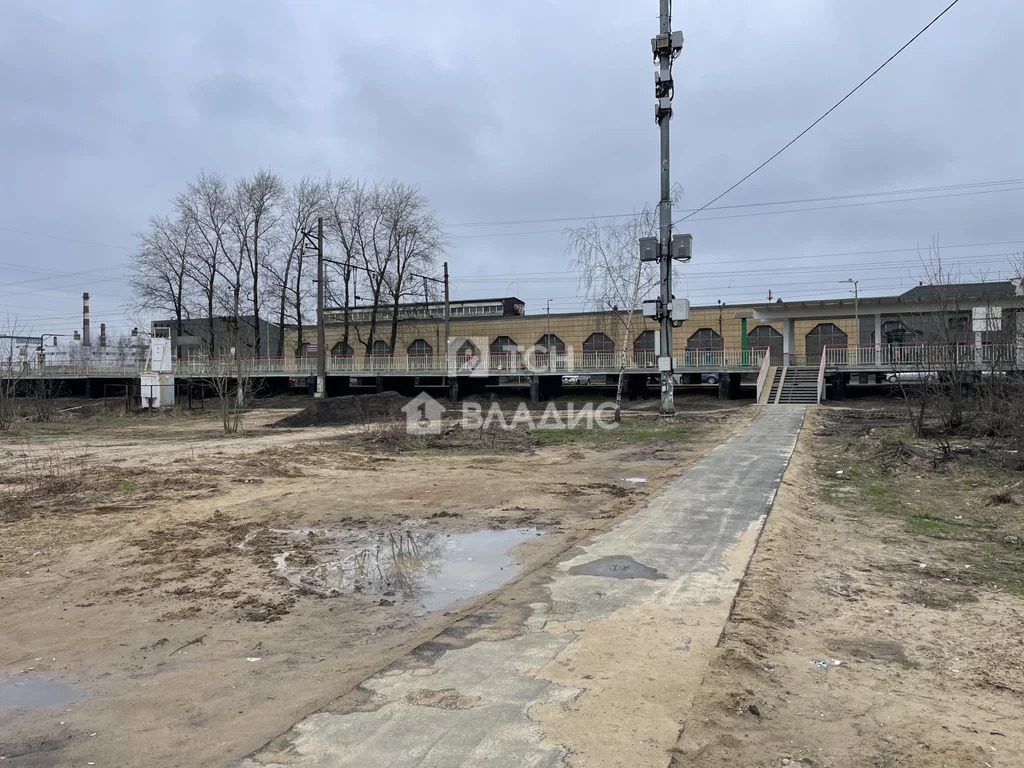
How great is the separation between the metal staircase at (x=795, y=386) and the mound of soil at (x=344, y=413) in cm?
1823

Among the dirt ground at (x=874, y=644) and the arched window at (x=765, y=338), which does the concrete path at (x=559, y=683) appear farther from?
the arched window at (x=765, y=338)

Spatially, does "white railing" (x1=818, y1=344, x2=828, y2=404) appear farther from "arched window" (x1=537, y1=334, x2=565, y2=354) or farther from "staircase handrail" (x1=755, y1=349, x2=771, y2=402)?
"arched window" (x1=537, y1=334, x2=565, y2=354)

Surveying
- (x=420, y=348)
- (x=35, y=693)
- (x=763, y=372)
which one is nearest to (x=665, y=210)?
(x=763, y=372)

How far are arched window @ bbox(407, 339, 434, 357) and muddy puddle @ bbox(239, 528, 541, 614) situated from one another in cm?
5326

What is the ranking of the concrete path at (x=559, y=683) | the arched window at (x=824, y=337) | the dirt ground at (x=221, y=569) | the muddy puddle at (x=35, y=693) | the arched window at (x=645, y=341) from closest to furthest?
1. the concrete path at (x=559, y=683)
2. the dirt ground at (x=221, y=569)
3. the muddy puddle at (x=35, y=693)
4. the arched window at (x=824, y=337)
5. the arched window at (x=645, y=341)

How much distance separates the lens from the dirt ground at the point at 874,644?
3543 millimetres

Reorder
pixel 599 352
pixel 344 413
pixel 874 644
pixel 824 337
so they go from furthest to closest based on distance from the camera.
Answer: pixel 824 337, pixel 599 352, pixel 344 413, pixel 874 644

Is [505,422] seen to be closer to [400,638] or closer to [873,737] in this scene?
[400,638]

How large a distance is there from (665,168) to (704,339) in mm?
30442

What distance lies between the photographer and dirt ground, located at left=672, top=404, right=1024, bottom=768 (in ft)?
11.6

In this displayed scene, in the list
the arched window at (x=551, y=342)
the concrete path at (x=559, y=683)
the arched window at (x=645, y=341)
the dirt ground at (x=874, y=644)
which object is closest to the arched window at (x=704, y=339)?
the arched window at (x=645, y=341)

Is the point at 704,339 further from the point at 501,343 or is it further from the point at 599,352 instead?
the point at 501,343

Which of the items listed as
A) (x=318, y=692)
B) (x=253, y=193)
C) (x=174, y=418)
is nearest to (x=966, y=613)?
(x=318, y=692)

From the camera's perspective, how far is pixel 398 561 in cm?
770
